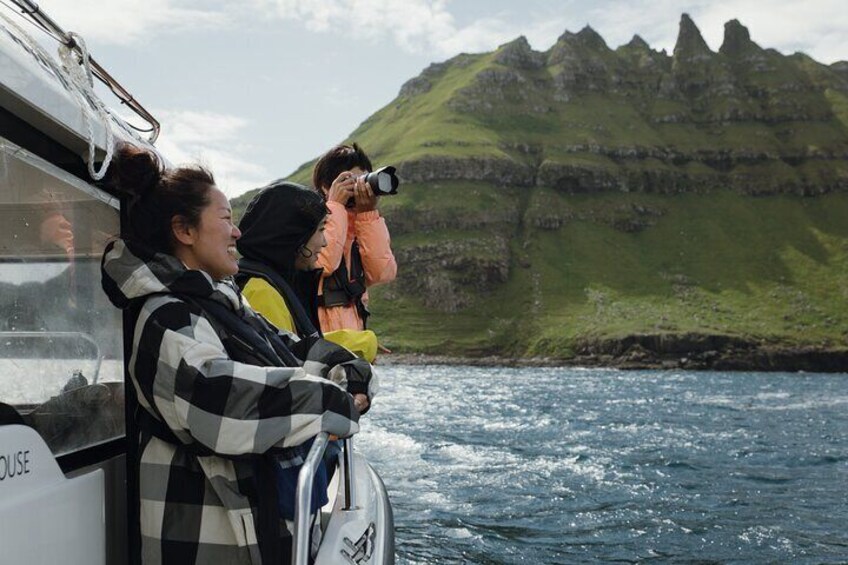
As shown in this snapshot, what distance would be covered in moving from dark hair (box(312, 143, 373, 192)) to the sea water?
4499 millimetres

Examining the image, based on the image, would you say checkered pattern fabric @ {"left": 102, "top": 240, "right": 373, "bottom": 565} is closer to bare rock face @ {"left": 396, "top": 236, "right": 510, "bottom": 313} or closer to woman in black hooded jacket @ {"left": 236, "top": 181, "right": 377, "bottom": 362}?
woman in black hooded jacket @ {"left": 236, "top": 181, "right": 377, "bottom": 362}

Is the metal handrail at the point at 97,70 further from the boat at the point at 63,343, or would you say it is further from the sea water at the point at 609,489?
the sea water at the point at 609,489

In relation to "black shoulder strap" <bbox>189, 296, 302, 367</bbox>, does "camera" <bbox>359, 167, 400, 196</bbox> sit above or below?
above

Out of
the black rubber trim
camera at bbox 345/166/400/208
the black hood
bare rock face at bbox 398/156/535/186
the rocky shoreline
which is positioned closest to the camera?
the black rubber trim

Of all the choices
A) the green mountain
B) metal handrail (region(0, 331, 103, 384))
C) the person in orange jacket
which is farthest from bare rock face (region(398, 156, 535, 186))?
metal handrail (region(0, 331, 103, 384))

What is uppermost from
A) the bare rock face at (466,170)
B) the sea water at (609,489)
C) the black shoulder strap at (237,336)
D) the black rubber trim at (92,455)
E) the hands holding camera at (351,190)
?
the bare rock face at (466,170)

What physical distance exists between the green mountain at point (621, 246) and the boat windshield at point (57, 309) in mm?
128363

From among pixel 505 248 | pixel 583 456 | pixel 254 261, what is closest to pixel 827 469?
pixel 583 456

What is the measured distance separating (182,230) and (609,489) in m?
11.8

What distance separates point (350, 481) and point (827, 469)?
17063 millimetres

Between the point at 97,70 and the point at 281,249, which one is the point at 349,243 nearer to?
the point at 281,249

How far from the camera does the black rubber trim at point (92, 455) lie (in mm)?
2967

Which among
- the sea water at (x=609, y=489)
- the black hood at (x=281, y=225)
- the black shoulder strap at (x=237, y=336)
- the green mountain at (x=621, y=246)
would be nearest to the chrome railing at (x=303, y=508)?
the black shoulder strap at (x=237, y=336)

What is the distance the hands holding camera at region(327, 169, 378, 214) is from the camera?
19.4 ft
